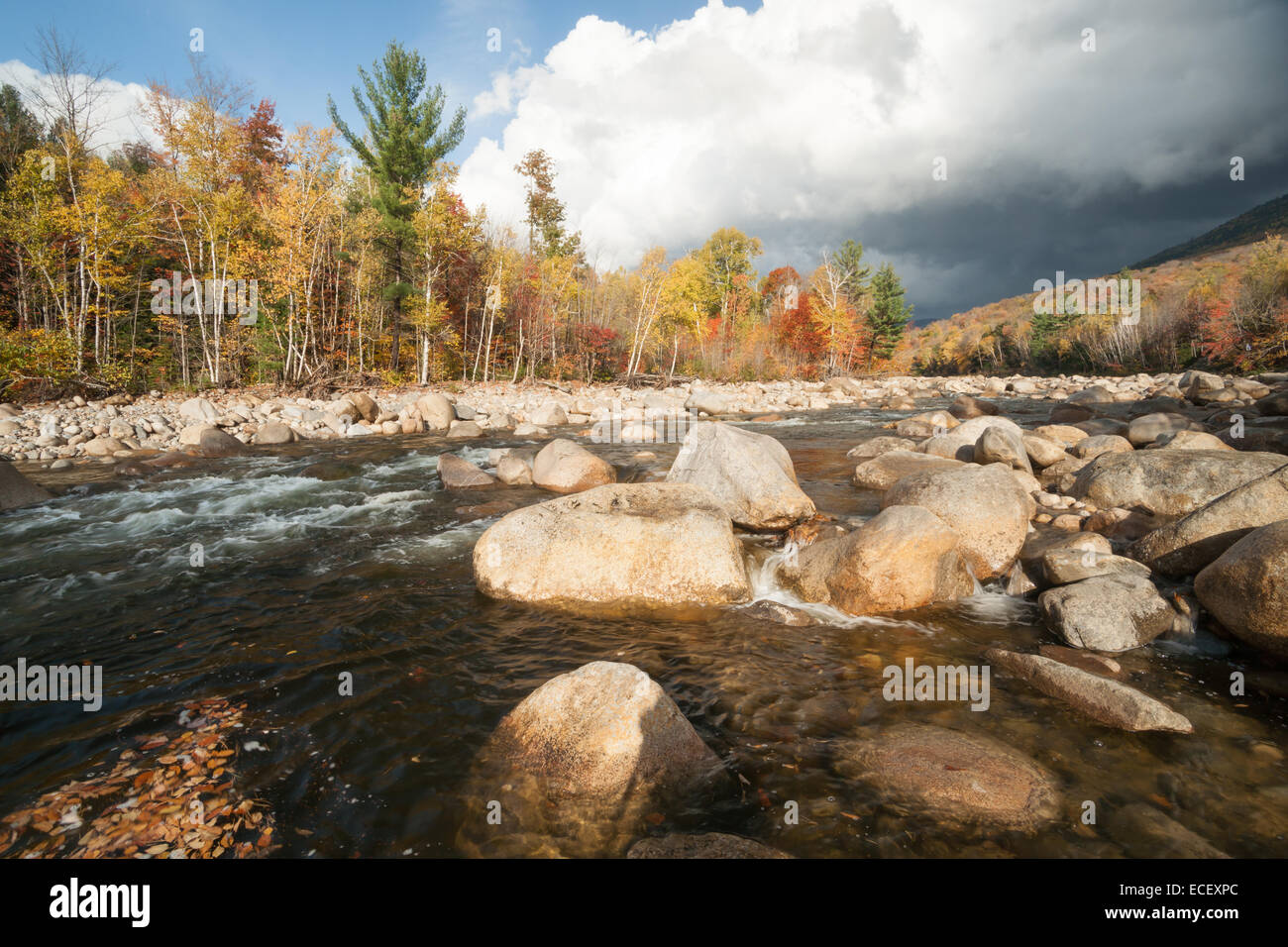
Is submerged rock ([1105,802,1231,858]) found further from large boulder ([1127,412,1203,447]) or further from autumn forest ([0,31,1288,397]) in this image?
autumn forest ([0,31,1288,397])

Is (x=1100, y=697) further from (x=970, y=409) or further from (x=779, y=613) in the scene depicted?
(x=970, y=409)

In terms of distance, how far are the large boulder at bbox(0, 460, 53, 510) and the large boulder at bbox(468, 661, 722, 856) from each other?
→ 1106 cm

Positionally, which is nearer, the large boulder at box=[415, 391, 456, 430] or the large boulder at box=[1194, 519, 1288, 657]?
the large boulder at box=[1194, 519, 1288, 657]

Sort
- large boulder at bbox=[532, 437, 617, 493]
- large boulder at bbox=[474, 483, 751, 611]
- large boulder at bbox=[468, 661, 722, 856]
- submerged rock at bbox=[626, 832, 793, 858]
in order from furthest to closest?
1. large boulder at bbox=[532, 437, 617, 493]
2. large boulder at bbox=[474, 483, 751, 611]
3. large boulder at bbox=[468, 661, 722, 856]
4. submerged rock at bbox=[626, 832, 793, 858]

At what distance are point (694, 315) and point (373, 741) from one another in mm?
45751

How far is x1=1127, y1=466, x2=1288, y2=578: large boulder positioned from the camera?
5.15 metres

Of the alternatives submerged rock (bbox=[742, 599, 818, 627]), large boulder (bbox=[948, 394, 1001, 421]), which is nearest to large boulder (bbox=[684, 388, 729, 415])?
large boulder (bbox=[948, 394, 1001, 421])

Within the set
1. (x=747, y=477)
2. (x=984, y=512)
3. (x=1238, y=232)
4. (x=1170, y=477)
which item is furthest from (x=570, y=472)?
(x=1238, y=232)

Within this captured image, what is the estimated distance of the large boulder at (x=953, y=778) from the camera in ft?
9.57

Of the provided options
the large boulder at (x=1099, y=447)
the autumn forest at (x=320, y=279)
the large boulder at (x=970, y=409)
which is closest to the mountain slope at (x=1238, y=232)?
the autumn forest at (x=320, y=279)

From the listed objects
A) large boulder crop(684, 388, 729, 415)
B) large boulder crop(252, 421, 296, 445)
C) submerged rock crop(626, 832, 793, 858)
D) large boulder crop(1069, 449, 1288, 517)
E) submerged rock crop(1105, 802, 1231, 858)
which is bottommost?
submerged rock crop(1105, 802, 1231, 858)

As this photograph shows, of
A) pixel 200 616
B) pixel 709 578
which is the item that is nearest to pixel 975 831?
pixel 709 578

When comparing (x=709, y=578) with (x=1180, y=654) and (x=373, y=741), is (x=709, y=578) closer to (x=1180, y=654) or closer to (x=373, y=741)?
(x=373, y=741)

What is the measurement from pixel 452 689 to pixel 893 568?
14.4 ft
